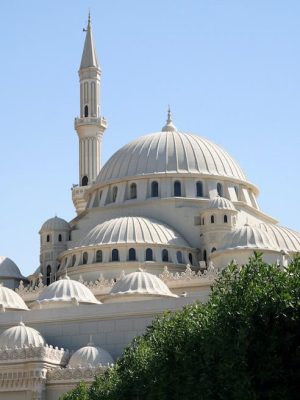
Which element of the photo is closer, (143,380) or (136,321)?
(143,380)

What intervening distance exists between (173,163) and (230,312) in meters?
52.2

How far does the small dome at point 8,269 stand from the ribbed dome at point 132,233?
6257 mm

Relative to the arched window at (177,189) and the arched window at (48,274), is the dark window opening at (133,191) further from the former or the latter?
the arched window at (48,274)

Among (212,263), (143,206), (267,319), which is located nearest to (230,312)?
(267,319)

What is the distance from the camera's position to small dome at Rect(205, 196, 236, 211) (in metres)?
80.8

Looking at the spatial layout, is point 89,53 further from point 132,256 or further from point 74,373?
point 74,373

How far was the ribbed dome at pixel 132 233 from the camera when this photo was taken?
262 ft

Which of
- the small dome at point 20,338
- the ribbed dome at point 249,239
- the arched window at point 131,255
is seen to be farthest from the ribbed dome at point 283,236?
the small dome at point 20,338

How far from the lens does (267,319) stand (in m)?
33.2

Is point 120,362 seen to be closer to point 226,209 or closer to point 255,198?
point 226,209

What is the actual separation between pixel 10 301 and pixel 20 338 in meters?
7.47

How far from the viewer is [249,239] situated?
75.9m

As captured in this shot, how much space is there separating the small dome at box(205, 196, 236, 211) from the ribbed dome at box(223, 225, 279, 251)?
3624 millimetres

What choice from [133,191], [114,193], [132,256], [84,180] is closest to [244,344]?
[132,256]
